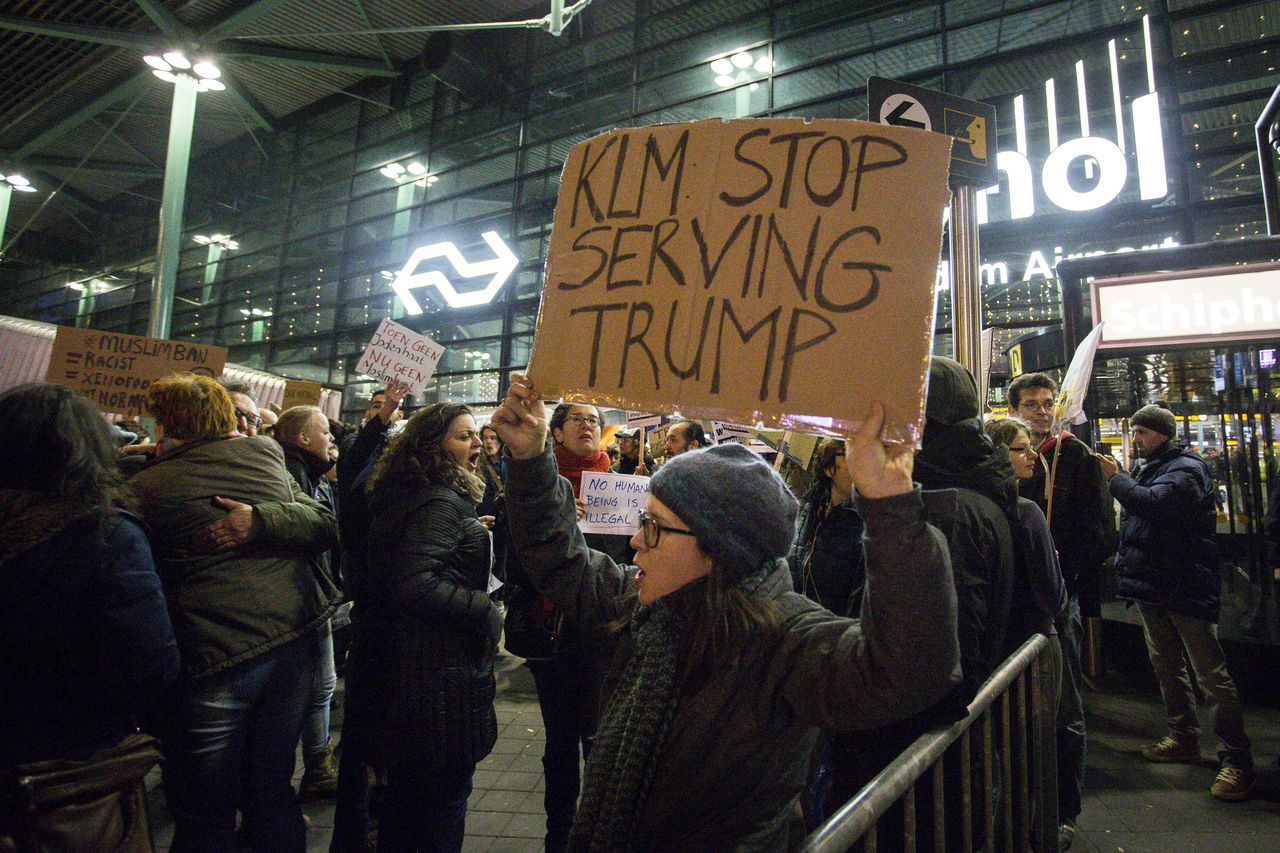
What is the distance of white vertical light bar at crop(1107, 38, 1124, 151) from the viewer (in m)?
8.80

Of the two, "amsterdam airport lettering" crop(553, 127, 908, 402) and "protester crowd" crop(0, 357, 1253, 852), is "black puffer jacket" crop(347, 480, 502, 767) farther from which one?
"amsterdam airport lettering" crop(553, 127, 908, 402)

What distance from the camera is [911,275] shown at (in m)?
1.33

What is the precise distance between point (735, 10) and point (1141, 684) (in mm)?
12276

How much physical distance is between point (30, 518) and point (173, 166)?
13.9 metres

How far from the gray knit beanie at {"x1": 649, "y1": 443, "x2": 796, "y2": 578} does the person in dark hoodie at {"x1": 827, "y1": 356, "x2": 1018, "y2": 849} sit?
0.65 meters

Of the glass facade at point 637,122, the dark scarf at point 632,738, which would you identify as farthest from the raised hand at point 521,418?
the glass facade at point 637,122

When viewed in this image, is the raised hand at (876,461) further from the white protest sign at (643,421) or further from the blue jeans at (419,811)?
the white protest sign at (643,421)

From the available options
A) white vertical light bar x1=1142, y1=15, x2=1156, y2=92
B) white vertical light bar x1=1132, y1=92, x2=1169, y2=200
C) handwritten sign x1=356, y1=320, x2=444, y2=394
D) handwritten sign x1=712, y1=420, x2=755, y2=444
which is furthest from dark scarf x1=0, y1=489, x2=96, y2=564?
white vertical light bar x1=1142, y1=15, x2=1156, y2=92

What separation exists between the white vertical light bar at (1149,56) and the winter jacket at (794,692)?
10910 mm

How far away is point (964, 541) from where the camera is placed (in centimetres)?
190

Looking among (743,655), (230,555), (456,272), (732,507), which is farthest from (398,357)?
(456,272)

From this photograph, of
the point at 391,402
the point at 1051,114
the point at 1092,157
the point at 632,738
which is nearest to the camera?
the point at 632,738

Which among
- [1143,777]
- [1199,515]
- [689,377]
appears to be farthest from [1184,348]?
[689,377]

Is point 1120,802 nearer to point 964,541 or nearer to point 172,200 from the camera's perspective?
point 964,541
